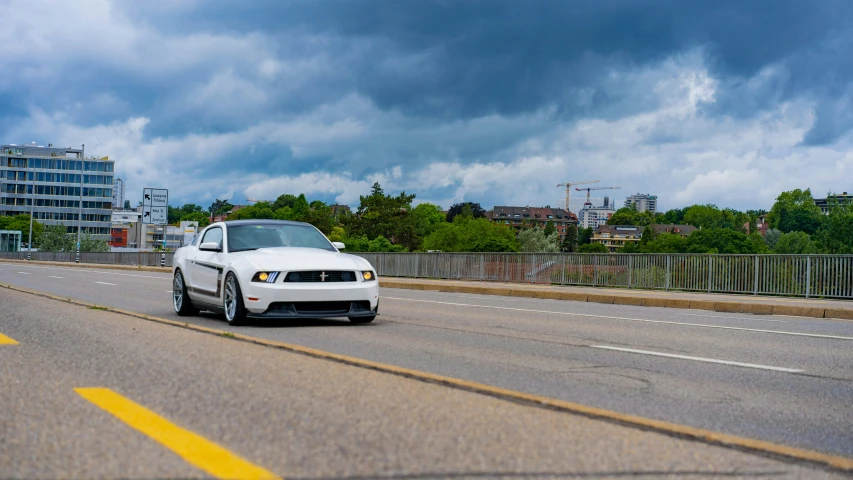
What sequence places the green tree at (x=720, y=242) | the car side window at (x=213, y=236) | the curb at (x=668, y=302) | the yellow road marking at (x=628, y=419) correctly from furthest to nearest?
the green tree at (x=720, y=242) → the curb at (x=668, y=302) → the car side window at (x=213, y=236) → the yellow road marking at (x=628, y=419)

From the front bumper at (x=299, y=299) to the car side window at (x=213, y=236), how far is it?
1.72 meters

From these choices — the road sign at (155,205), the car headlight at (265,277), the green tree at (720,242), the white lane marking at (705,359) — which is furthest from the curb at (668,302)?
the green tree at (720,242)

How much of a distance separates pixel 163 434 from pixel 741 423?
332 cm

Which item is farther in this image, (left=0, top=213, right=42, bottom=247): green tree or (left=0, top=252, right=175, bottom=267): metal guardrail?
(left=0, top=213, right=42, bottom=247): green tree

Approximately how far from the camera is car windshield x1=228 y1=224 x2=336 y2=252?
38.6 feet

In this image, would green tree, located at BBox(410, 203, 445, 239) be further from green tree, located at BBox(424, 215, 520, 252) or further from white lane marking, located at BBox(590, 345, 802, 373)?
white lane marking, located at BBox(590, 345, 802, 373)

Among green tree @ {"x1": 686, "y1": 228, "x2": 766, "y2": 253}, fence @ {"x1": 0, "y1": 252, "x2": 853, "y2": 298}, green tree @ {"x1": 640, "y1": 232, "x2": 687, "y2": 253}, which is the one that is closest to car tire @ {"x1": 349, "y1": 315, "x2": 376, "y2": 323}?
fence @ {"x1": 0, "y1": 252, "x2": 853, "y2": 298}

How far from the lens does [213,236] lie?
40.9ft

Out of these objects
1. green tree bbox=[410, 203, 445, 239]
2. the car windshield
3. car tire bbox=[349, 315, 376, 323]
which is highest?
green tree bbox=[410, 203, 445, 239]

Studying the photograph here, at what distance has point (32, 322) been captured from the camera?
33.9 ft

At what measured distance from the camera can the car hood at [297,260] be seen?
34.8ft

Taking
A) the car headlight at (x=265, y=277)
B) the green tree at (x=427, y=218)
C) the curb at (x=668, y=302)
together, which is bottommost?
the curb at (x=668, y=302)

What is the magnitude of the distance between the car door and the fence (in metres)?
16.7

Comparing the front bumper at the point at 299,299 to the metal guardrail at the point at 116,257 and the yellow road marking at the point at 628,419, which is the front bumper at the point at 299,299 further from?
the metal guardrail at the point at 116,257
